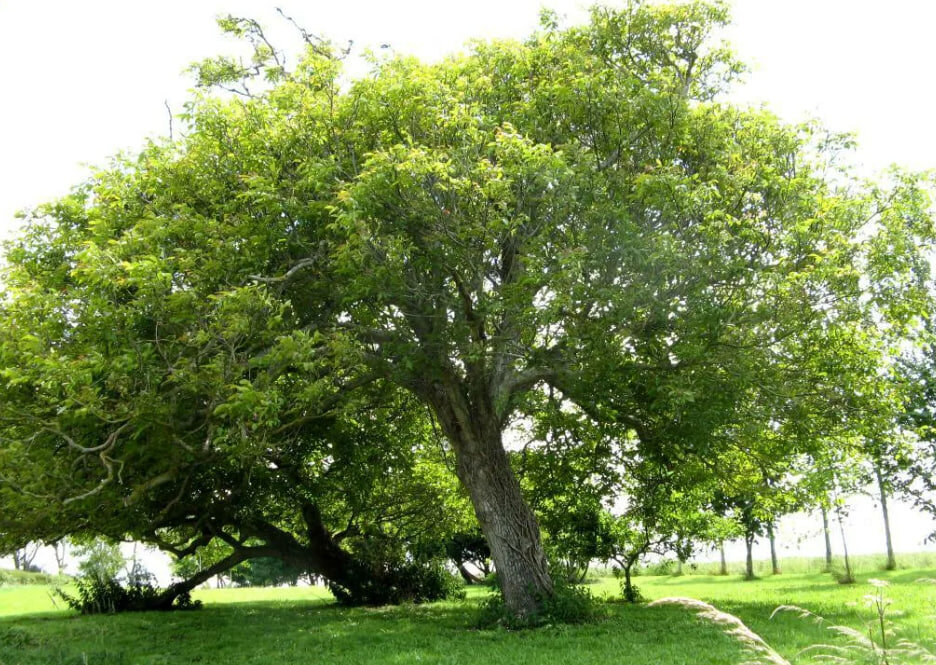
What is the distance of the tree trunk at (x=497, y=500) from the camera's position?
50.0 ft

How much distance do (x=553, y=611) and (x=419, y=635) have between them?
2.77 meters

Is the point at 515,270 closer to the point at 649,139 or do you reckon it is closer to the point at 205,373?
Answer: the point at 649,139

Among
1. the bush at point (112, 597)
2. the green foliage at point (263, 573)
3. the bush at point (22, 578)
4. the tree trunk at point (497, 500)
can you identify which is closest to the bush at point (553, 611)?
the tree trunk at point (497, 500)

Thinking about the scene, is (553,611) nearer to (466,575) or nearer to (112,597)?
(112,597)

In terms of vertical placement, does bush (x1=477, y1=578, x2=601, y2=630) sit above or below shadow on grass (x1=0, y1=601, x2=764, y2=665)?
above

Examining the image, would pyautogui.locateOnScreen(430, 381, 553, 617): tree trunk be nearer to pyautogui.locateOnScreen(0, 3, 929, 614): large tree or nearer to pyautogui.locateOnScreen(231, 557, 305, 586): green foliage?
pyautogui.locateOnScreen(0, 3, 929, 614): large tree

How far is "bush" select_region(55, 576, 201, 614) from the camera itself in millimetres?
22406

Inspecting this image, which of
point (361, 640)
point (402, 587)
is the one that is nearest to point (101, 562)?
point (402, 587)

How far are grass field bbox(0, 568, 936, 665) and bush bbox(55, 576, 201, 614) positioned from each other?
25.3 inches

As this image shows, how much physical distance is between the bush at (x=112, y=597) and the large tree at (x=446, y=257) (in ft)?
37.1

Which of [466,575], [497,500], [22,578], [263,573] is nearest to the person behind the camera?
[497,500]

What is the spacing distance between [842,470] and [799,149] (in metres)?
8.79

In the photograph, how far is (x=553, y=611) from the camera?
1480 centimetres

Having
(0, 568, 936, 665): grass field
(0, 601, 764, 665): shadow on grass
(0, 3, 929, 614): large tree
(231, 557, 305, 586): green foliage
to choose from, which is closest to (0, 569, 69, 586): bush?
(231, 557, 305, 586): green foliage
